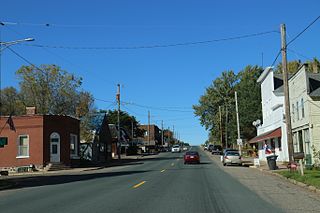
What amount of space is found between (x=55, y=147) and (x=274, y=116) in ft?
71.7

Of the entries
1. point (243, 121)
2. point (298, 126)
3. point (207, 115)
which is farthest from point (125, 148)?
point (298, 126)

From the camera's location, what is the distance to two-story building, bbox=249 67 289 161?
132 ft

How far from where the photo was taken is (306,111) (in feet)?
102

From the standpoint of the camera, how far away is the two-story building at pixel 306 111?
30219mm

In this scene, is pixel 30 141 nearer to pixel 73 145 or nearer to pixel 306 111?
pixel 73 145

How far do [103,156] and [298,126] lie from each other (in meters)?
30.3

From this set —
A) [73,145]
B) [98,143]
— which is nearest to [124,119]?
[98,143]

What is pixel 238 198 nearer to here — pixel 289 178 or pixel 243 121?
pixel 289 178

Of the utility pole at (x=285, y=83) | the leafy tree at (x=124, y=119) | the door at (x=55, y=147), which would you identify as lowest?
the door at (x=55, y=147)

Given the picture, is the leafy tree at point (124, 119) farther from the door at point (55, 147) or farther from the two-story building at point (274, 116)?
the door at point (55, 147)

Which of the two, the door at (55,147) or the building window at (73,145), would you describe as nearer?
the door at (55,147)

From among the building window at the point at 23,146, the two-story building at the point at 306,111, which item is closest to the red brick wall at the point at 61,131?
the building window at the point at 23,146

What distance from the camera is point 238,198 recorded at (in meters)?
14.2

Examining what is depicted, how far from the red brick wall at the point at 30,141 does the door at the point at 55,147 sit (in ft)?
4.99
